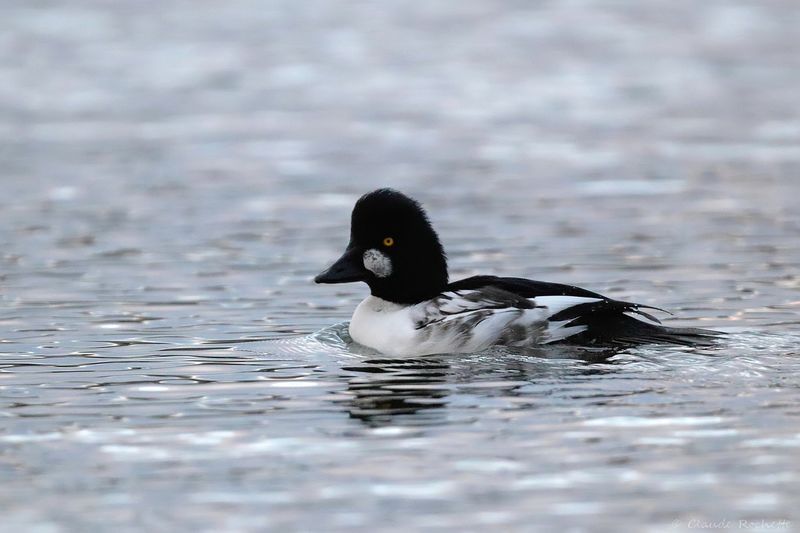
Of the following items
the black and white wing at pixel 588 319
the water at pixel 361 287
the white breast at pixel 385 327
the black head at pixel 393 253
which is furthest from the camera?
the black head at pixel 393 253

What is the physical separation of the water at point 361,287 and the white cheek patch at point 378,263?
0.62m

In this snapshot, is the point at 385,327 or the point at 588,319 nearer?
the point at 588,319

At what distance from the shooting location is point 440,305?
10805 millimetres

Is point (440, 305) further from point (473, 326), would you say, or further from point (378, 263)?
point (378, 263)

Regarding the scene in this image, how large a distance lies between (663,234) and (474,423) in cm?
690

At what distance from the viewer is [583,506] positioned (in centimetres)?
703

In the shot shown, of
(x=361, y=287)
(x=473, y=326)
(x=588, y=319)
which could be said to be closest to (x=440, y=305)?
(x=473, y=326)

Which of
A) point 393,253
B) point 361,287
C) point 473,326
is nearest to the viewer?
point 473,326

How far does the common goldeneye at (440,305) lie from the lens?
10516 mm

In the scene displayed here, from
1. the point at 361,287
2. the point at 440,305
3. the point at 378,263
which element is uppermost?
the point at 378,263

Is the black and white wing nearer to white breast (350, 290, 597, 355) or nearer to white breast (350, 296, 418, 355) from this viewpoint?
white breast (350, 290, 597, 355)

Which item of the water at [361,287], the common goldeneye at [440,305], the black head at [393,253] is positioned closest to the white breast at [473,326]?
the common goldeneye at [440,305]

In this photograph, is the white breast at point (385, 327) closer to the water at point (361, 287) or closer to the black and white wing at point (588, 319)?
the water at point (361, 287)

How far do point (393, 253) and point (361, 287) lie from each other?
282 cm
